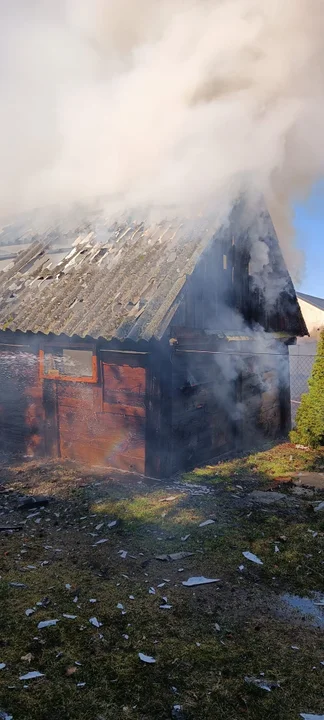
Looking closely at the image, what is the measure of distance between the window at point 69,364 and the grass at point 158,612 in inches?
93.0

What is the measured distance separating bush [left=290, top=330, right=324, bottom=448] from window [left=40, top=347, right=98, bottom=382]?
5.62 metres

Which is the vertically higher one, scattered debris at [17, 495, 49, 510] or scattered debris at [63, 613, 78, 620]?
scattered debris at [17, 495, 49, 510]

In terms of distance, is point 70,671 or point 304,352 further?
point 304,352

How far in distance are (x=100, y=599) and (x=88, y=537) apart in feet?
4.78

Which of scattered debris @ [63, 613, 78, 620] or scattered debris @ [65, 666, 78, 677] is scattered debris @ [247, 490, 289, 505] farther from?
scattered debris @ [65, 666, 78, 677]

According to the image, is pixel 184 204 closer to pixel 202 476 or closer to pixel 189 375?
pixel 189 375

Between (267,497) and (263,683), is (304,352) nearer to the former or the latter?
(267,497)

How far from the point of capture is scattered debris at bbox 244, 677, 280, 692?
3047mm

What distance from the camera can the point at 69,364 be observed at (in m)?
8.48

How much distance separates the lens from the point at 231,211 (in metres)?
9.32

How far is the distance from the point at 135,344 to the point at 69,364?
167 centimetres

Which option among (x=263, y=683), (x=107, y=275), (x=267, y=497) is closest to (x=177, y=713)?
(x=263, y=683)

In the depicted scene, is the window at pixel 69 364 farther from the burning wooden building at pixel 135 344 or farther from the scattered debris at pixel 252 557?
the scattered debris at pixel 252 557

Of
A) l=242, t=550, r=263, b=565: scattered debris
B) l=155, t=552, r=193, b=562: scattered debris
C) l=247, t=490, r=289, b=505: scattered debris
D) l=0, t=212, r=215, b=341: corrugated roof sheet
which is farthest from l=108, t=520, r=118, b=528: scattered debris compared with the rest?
l=0, t=212, r=215, b=341: corrugated roof sheet
